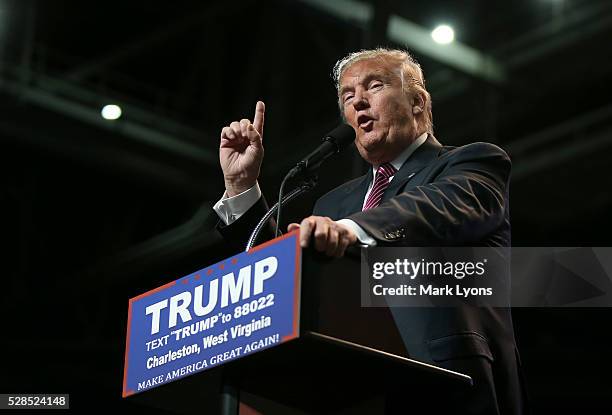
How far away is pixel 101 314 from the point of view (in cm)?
789

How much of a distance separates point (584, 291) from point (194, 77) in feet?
9.63

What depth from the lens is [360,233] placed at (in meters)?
1.66

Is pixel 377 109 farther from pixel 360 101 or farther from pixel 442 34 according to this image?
pixel 442 34

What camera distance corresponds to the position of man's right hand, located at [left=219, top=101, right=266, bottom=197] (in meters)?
2.07

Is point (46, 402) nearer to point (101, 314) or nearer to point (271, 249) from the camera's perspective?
point (271, 249)

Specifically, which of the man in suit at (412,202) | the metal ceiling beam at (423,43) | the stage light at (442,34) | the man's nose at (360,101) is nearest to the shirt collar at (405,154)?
the man in suit at (412,202)

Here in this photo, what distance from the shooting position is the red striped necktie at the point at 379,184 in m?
2.09

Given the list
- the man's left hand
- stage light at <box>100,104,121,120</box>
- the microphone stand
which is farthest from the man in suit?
stage light at <box>100,104,121,120</box>

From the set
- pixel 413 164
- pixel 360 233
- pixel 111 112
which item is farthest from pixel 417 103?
pixel 111 112

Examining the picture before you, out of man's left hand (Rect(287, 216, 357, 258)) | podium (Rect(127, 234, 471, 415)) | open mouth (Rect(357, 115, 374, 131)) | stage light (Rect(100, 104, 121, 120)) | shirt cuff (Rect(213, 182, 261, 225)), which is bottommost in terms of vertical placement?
podium (Rect(127, 234, 471, 415))

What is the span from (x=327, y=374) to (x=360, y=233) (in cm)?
23

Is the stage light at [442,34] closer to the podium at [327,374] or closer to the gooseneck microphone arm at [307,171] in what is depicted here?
the gooseneck microphone arm at [307,171]

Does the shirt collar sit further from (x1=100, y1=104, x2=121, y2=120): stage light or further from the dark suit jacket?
(x1=100, y1=104, x2=121, y2=120): stage light

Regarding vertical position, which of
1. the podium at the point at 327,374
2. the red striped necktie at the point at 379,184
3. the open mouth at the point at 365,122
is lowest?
the podium at the point at 327,374
